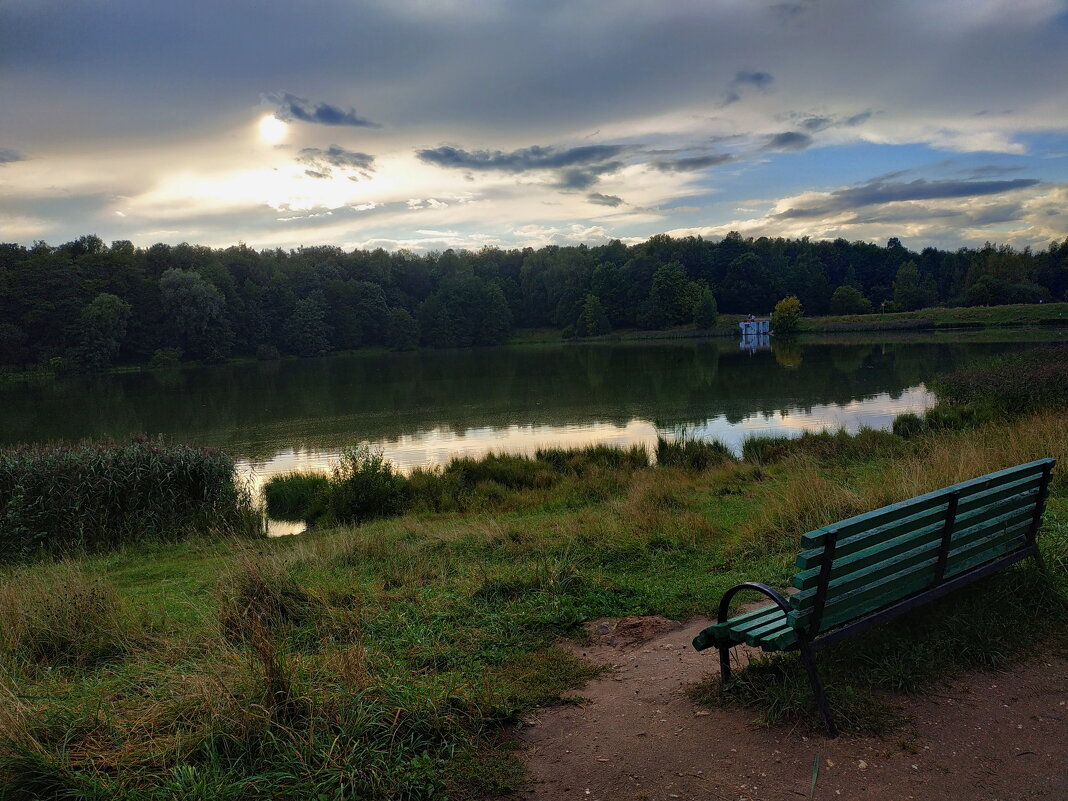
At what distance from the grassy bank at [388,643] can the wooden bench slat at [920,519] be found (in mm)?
709

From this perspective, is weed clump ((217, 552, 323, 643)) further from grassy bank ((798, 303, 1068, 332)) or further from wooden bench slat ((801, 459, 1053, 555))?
grassy bank ((798, 303, 1068, 332))

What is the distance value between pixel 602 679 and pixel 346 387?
41.1m

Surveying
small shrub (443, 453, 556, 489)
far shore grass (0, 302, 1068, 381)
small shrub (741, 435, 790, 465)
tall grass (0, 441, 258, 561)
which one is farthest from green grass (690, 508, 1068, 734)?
far shore grass (0, 302, 1068, 381)

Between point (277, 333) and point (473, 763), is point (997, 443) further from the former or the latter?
point (277, 333)

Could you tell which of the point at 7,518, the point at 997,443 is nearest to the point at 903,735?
the point at 997,443

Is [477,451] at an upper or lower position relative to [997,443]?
lower

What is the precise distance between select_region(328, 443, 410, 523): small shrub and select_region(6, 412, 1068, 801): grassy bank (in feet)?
11.5

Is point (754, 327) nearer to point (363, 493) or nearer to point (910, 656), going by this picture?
point (363, 493)

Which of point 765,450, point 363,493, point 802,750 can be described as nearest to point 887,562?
point 802,750

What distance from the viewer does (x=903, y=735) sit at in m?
3.62

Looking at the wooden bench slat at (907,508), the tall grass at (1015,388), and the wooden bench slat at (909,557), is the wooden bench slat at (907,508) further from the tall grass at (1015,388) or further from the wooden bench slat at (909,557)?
the tall grass at (1015,388)

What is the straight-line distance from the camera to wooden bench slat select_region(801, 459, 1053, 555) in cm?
355

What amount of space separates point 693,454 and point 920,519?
1191 cm

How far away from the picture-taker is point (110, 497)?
41.9ft
